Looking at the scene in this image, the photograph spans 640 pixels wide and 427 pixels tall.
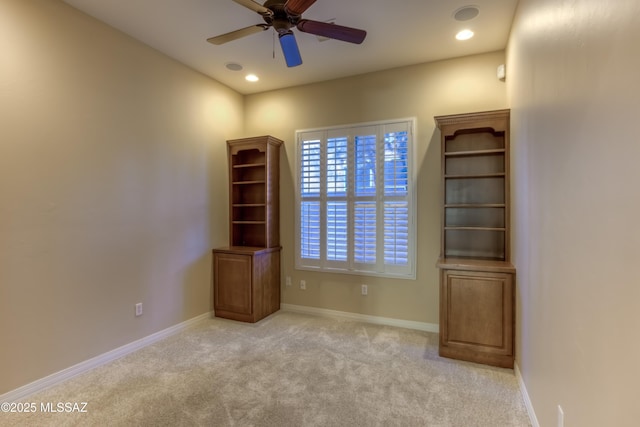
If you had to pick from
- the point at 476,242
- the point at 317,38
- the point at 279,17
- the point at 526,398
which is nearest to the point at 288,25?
the point at 279,17

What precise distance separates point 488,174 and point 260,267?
277cm

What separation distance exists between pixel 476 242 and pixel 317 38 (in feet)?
8.77

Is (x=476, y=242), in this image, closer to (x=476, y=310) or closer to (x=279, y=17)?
(x=476, y=310)

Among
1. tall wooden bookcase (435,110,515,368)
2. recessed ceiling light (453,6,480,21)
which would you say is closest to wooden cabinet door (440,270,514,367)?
tall wooden bookcase (435,110,515,368)

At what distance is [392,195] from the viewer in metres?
3.74

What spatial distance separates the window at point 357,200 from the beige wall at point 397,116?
4.7 inches

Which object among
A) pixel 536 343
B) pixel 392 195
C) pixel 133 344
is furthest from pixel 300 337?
pixel 536 343

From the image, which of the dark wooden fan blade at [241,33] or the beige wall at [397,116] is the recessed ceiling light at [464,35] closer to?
the beige wall at [397,116]

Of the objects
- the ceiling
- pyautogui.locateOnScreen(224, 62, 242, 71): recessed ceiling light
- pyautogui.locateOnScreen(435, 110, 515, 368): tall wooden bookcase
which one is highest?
pyautogui.locateOnScreen(224, 62, 242, 71): recessed ceiling light

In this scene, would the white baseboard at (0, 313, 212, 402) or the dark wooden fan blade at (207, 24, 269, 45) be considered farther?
the dark wooden fan blade at (207, 24, 269, 45)

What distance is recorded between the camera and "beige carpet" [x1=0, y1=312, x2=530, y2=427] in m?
2.08

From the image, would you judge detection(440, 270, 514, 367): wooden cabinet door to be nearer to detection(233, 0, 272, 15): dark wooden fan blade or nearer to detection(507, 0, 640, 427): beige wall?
detection(507, 0, 640, 427): beige wall

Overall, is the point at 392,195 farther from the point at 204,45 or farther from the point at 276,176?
the point at 204,45

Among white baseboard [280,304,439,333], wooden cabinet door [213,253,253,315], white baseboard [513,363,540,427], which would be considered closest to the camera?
white baseboard [513,363,540,427]
